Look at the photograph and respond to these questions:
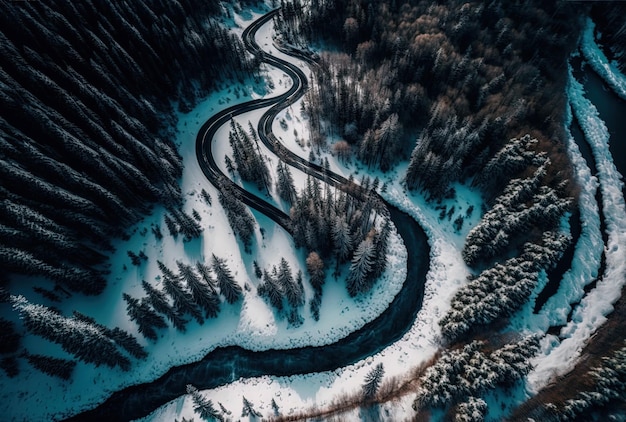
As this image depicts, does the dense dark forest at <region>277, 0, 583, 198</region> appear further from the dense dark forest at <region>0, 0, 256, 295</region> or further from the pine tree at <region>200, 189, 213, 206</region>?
the dense dark forest at <region>0, 0, 256, 295</region>

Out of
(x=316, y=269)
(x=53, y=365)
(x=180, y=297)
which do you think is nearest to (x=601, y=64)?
(x=316, y=269)

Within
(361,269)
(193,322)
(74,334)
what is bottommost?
(74,334)

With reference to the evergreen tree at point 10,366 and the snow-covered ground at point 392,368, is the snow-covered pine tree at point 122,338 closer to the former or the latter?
the snow-covered ground at point 392,368

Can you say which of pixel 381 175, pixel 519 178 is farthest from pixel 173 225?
pixel 519 178

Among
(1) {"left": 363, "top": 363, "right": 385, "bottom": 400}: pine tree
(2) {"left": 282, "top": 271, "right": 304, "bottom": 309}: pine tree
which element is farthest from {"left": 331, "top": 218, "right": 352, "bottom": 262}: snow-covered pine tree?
(1) {"left": 363, "top": 363, "right": 385, "bottom": 400}: pine tree

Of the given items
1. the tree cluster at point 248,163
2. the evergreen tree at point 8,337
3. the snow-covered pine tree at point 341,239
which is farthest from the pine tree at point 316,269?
the evergreen tree at point 8,337

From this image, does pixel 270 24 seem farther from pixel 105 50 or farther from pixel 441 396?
pixel 441 396

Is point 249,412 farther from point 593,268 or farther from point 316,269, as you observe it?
point 593,268
